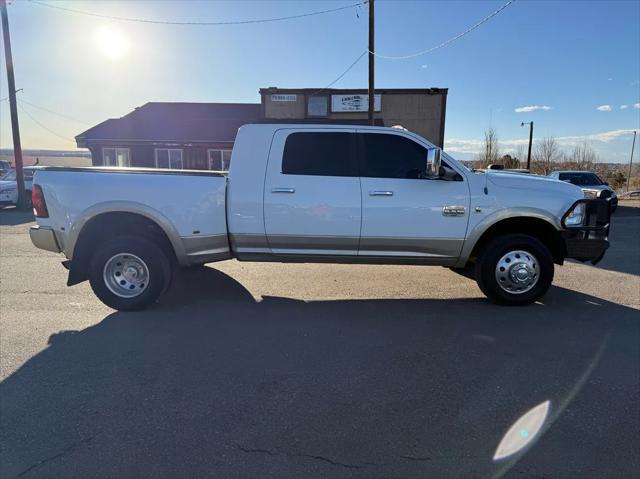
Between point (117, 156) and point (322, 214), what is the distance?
74.3ft

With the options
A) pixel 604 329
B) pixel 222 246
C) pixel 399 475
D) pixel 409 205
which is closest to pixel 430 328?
pixel 409 205

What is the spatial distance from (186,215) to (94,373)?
2037 mm

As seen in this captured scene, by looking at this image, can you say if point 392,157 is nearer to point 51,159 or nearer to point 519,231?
point 519,231

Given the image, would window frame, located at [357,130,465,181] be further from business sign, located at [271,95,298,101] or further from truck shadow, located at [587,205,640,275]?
business sign, located at [271,95,298,101]

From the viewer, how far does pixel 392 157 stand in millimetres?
5027

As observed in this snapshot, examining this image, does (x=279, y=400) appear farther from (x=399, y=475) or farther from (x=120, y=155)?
(x=120, y=155)

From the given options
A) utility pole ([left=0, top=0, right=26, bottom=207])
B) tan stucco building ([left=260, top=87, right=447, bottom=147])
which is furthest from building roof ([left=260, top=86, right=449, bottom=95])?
utility pole ([left=0, top=0, right=26, bottom=207])

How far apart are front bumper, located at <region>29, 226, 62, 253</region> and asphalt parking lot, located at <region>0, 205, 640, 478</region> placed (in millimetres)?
766

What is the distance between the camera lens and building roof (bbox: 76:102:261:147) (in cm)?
2323

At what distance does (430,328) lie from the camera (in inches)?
174

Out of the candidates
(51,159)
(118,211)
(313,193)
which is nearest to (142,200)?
(118,211)

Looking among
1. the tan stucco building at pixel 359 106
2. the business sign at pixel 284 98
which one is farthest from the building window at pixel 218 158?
the business sign at pixel 284 98

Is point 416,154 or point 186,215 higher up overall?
point 416,154

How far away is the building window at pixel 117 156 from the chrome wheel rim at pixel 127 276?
21.1 metres
